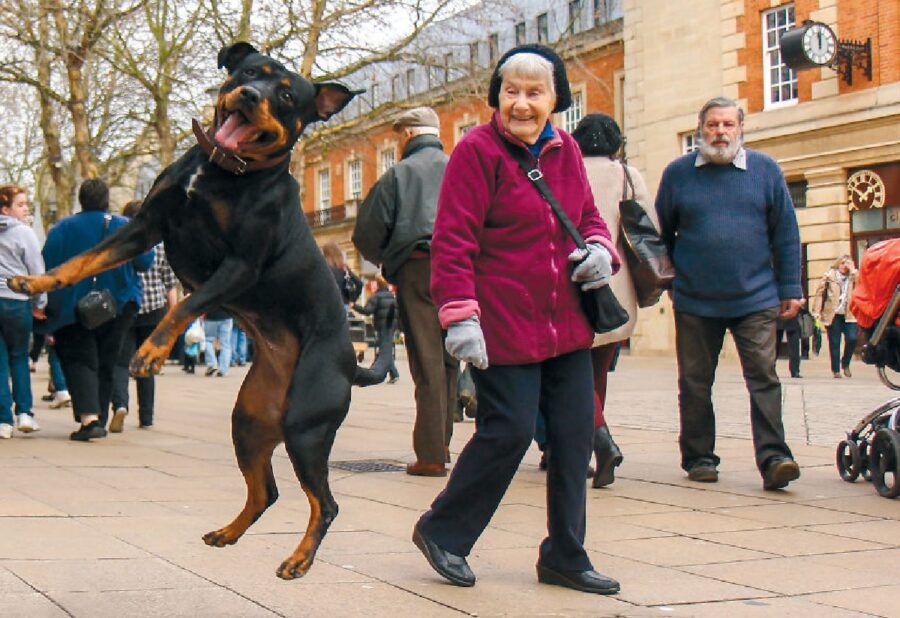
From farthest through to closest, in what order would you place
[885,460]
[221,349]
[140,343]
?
[221,349], [140,343], [885,460]

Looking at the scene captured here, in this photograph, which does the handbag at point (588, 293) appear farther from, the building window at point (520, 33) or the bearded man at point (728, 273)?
the building window at point (520, 33)

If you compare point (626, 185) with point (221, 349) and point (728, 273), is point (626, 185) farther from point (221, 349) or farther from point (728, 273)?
point (221, 349)

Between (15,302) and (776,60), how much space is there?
20854 mm

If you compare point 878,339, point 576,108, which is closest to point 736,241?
→ point 878,339

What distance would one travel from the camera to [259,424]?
3850 millimetres

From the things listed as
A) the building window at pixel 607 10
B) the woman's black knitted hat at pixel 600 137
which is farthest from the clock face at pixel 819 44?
the woman's black knitted hat at pixel 600 137

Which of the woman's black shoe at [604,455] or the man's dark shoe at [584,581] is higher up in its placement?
the woman's black shoe at [604,455]

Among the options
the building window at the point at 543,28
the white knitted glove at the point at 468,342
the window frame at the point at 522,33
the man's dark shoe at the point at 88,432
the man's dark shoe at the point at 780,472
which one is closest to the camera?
the white knitted glove at the point at 468,342

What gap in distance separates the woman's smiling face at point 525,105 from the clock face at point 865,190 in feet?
69.8

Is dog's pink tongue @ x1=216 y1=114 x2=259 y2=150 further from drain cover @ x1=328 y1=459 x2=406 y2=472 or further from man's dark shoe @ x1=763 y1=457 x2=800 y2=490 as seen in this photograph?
drain cover @ x1=328 y1=459 x2=406 y2=472

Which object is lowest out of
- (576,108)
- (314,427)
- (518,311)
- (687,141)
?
(314,427)

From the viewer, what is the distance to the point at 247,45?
3.68 metres

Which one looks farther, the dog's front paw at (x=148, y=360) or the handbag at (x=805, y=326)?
the handbag at (x=805, y=326)

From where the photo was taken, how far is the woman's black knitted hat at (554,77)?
15.0 feet
